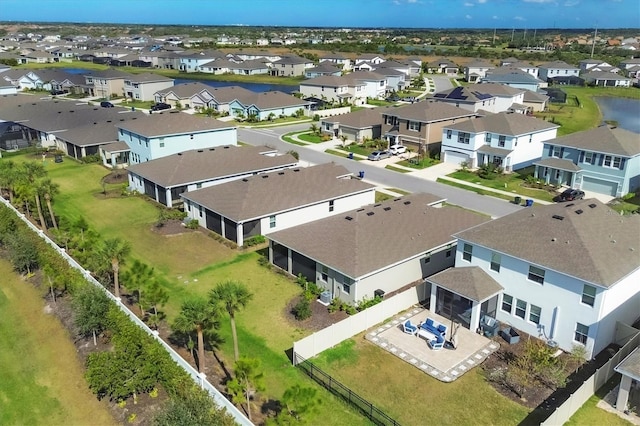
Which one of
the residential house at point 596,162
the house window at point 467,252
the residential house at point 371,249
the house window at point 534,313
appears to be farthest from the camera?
the residential house at point 596,162

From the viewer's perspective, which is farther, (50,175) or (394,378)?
(50,175)

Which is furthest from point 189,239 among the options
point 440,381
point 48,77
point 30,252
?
point 48,77

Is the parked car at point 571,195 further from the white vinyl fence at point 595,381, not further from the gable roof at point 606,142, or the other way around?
the white vinyl fence at point 595,381

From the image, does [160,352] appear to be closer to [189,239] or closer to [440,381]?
[440,381]

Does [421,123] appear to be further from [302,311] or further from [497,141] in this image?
[302,311]

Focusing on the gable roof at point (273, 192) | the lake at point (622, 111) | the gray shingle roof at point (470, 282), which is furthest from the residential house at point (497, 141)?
the lake at point (622, 111)
